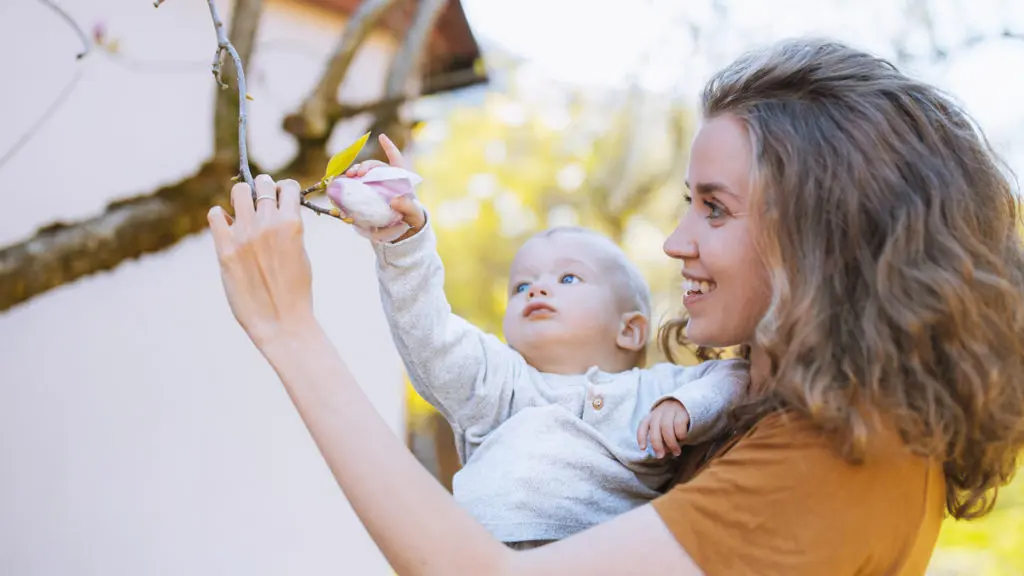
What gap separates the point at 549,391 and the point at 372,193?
56 cm

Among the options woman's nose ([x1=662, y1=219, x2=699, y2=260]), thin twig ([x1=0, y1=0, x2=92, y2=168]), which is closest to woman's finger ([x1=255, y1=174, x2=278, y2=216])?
woman's nose ([x1=662, y1=219, x2=699, y2=260])

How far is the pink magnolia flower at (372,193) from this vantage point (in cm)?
132

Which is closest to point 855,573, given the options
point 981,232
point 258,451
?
point 981,232

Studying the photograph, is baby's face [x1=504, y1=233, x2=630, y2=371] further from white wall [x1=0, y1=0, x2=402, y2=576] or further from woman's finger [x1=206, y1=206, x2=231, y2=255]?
white wall [x1=0, y1=0, x2=402, y2=576]

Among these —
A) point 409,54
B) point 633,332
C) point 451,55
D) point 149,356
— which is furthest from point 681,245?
point 451,55

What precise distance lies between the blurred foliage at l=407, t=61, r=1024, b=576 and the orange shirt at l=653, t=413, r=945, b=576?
265 inches

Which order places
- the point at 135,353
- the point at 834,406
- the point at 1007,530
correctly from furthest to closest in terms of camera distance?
the point at 1007,530 < the point at 135,353 < the point at 834,406

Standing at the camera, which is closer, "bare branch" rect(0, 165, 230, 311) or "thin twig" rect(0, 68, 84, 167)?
"bare branch" rect(0, 165, 230, 311)

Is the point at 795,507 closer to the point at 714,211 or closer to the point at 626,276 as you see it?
the point at 714,211

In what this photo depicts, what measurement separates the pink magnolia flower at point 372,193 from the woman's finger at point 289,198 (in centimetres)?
5

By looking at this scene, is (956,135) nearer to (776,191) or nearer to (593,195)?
(776,191)

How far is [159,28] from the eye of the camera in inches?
163

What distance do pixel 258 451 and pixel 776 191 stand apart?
3.50m

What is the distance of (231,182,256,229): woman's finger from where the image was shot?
1259 millimetres
